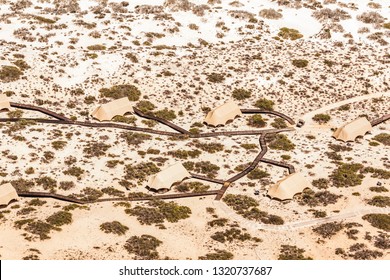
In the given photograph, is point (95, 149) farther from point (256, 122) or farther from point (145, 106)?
point (256, 122)

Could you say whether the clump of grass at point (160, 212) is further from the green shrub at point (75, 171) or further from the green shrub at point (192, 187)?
the green shrub at point (75, 171)

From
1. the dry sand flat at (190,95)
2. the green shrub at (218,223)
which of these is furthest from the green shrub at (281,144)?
the green shrub at (218,223)

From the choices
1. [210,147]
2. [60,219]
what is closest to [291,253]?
[210,147]

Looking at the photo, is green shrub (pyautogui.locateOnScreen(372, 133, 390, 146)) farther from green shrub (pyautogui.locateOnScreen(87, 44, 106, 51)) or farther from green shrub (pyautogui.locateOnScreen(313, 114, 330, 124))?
green shrub (pyautogui.locateOnScreen(87, 44, 106, 51))

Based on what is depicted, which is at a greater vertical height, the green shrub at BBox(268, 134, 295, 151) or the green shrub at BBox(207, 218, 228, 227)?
the green shrub at BBox(207, 218, 228, 227)

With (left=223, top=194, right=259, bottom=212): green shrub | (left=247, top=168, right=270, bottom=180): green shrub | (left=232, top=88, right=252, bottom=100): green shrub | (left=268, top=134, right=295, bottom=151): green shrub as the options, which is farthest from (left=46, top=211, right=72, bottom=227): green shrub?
(left=232, top=88, right=252, bottom=100): green shrub
